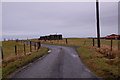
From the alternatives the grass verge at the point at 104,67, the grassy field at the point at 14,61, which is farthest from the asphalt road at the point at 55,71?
the grassy field at the point at 14,61

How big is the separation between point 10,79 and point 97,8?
20506mm

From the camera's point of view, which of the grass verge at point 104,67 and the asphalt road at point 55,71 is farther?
the grass verge at point 104,67

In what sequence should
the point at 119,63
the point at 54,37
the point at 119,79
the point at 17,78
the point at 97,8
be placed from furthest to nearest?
the point at 54,37 → the point at 97,8 → the point at 119,63 → the point at 17,78 → the point at 119,79

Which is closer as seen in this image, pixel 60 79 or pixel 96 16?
pixel 60 79

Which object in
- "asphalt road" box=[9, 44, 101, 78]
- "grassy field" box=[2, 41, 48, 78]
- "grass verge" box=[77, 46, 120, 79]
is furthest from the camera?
"grassy field" box=[2, 41, 48, 78]

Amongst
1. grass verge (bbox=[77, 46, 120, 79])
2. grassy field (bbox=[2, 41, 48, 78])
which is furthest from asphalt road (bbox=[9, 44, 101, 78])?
grassy field (bbox=[2, 41, 48, 78])

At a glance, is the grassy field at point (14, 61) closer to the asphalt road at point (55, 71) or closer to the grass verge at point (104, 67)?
the asphalt road at point (55, 71)

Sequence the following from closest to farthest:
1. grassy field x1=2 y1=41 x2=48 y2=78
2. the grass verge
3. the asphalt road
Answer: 1. the asphalt road
2. the grass verge
3. grassy field x1=2 y1=41 x2=48 y2=78

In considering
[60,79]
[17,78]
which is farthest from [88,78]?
[17,78]

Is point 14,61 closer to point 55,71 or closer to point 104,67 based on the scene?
point 55,71

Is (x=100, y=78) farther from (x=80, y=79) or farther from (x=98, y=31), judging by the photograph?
(x=98, y=31)

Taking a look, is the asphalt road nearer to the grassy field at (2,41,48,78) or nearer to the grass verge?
the grass verge

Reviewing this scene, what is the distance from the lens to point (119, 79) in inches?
323

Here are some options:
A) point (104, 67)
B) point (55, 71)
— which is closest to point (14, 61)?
point (55, 71)
